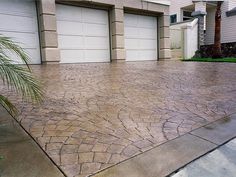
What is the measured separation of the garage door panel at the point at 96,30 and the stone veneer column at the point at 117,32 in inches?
15.4

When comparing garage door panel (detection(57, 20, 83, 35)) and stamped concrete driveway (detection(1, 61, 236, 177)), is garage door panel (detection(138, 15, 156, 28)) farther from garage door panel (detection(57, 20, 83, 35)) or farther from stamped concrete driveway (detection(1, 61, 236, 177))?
stamped concrete driveway (detection(1, 61, 236, 177))

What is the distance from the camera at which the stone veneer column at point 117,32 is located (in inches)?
426

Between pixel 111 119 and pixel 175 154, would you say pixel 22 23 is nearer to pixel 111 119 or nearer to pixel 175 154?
pixel 111 119

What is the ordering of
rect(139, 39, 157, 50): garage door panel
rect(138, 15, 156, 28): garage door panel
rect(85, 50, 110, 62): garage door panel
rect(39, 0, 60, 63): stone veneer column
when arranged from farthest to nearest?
1. rect(139, 39, 157, 50): garage door panel
2. rect(138, 15, 156, 28): garage door panel
3. rect(85, 50, 110, 62): garage door panel
4. rect(39, 0, 60, 63): stone veneer column

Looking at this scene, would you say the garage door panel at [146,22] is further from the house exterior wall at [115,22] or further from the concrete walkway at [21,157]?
the concrete walkway at [21,157]

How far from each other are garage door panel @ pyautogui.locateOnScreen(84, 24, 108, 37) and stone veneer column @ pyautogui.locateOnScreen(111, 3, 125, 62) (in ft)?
1.29

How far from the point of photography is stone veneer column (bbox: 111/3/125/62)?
10.8m

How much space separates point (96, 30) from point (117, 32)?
1.02 m

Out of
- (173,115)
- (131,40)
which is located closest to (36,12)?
(131,40)

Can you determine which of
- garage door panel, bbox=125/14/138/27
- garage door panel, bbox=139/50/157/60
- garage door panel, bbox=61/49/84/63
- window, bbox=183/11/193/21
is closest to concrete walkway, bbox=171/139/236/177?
garage door panel, bbox=61/49/84/63

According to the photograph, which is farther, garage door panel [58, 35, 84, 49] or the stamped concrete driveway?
garage door panel [58, 35, 84, 49]

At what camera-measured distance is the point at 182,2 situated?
1747cm

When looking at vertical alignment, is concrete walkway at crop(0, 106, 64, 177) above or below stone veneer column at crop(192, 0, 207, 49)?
below

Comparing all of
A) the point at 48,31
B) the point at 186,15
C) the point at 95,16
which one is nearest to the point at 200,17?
the point at 186,15
